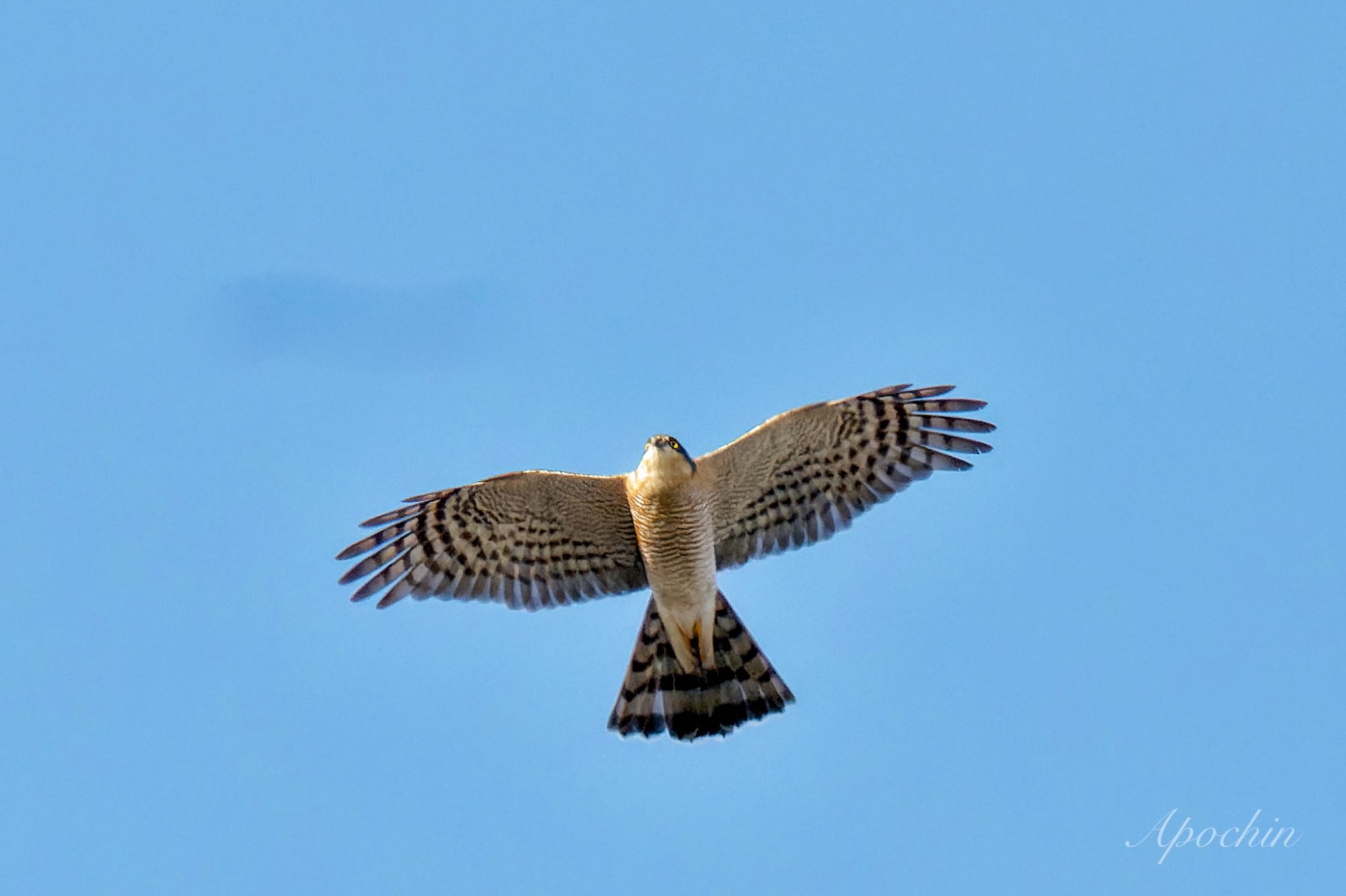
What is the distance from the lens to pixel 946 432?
17.5 m

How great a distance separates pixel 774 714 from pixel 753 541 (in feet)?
5.53

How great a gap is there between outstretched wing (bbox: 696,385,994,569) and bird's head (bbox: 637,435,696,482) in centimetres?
66

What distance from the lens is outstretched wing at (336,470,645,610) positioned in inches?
675

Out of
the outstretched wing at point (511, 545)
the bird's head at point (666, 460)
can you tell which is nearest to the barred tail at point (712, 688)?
the outstretched wing at point (511, 545)

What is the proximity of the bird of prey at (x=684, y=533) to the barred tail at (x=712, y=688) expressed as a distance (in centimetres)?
1

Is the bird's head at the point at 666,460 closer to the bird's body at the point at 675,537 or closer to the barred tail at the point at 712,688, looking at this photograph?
the bird's body at the point at 675,537

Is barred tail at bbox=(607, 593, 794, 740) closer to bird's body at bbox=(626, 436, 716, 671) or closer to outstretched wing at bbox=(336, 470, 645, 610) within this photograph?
bird's body at bbox=(626, 436, 716, 671)

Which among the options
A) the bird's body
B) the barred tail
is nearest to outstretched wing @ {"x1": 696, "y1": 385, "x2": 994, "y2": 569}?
the bird's body

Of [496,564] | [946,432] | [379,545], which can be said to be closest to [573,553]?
[496,564]

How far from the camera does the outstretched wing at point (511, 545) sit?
17.1 m

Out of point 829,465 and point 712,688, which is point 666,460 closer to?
point 829,465

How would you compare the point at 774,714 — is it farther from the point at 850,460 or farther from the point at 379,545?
the point at 379,545

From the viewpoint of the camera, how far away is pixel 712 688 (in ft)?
59.0

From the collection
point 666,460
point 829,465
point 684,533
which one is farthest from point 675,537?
point 829,465
